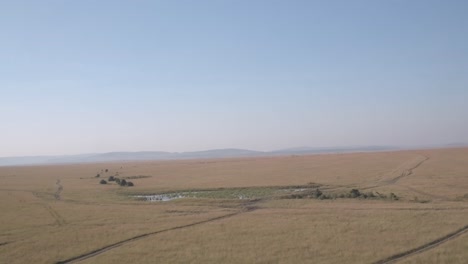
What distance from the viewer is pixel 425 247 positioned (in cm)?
2033

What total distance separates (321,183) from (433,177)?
14.0 metres

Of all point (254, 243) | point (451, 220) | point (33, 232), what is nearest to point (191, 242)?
point (254, 243)

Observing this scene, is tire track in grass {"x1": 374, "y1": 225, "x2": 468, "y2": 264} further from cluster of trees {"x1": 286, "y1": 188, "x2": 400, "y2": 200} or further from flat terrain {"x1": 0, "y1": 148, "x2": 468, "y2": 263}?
cluster of trees {"x1": 286, "y1": 188, "x2": 400, "y2": 200}

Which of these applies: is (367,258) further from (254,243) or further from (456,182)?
(456,182)

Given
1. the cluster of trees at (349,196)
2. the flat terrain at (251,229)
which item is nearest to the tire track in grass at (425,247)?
the flat terrain at (251,229)

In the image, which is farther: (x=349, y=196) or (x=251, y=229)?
(x=349, y=196)

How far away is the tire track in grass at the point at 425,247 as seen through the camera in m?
18.6

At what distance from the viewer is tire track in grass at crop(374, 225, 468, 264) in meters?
18.6

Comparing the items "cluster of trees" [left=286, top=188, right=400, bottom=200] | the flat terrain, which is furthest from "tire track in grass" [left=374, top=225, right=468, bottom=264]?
"cluster of trees" [left=286, top=188, right=400, bottom=200]

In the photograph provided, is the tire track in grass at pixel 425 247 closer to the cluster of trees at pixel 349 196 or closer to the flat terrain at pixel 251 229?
the flat terrain at pixel 251 229

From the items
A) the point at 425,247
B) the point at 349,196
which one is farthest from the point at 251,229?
the point at 349,196

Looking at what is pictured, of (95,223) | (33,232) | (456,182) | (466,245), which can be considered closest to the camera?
(466,245)

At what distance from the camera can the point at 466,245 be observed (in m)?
20.1

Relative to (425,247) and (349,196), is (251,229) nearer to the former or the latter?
(425,247)
